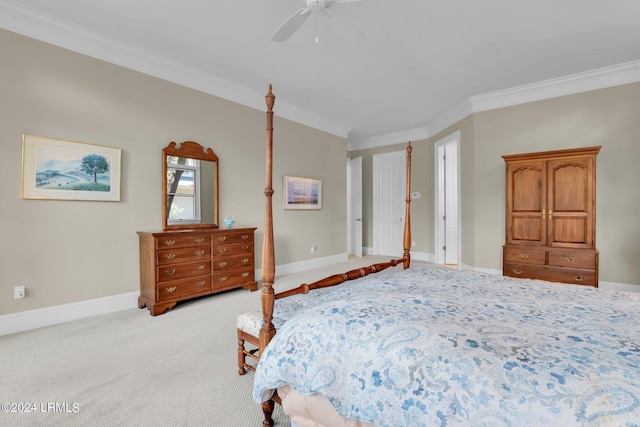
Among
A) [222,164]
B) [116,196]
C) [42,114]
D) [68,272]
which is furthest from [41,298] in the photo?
[222,164]

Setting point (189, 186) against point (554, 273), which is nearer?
point (554, 273)

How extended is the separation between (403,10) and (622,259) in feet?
13.4

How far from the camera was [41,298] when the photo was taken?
279 cm

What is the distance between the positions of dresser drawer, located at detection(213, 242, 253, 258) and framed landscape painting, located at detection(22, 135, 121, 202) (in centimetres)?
120

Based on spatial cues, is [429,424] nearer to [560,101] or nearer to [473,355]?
[473,355]

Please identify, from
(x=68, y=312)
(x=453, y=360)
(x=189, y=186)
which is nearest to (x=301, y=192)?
(x=189, y=186)

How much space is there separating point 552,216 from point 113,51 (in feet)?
17.6

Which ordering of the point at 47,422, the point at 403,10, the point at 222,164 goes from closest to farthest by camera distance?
1. the point at 47,422
2. the point at 403,10
3. the point at 222,164

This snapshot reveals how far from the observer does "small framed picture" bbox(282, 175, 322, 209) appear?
5.06m

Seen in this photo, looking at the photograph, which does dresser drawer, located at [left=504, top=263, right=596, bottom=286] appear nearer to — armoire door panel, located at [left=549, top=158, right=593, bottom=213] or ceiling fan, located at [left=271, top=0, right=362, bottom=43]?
armoire door panel, located at [left=549, top=158, right=593, bottom=213]

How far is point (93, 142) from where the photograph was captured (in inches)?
121

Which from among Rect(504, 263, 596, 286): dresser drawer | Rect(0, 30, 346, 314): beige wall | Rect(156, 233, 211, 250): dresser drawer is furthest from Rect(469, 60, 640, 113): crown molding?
Rect(156, 233, 211, 250): dresser drawer

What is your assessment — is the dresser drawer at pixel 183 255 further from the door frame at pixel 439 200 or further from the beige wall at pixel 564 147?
the door frame at pixel 439 200

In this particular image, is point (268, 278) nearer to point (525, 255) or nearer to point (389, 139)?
point (525, 255)
